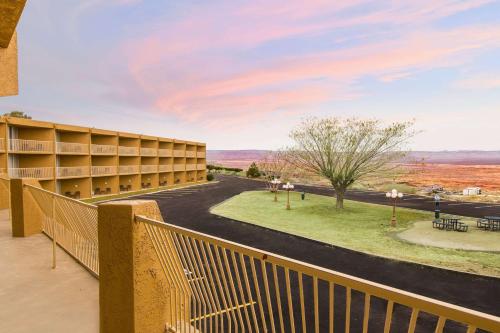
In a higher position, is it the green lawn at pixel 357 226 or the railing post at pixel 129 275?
the railing post at pixel 129 275

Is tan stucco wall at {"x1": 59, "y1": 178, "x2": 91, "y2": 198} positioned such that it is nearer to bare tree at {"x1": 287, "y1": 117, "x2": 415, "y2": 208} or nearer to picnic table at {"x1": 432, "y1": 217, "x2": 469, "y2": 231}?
bare tree at {"x1": 287, "y1": 117, "x2": 415, "y2": 208}

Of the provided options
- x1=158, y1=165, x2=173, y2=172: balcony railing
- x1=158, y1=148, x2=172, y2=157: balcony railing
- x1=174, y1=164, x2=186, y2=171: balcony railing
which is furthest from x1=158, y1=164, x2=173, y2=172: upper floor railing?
x1=174, y1=164, x2=186, y2=171: balcony railing

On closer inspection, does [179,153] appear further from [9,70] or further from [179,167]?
[9,70]

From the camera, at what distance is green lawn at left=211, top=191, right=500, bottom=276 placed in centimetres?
1630

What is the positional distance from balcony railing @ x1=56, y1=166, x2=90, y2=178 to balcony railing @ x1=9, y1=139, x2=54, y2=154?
2.42 meters

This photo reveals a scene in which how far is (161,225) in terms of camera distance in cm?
367

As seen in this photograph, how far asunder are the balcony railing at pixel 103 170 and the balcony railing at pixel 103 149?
68.3 inches

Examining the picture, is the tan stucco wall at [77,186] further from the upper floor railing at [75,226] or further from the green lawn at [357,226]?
the upper floor railing at [75,226]

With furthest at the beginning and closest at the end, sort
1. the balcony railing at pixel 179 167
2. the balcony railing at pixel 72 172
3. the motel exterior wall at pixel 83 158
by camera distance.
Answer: the balcony railing at pixel 179 167 < the balcony railing at pixel 72 172 < the motel exterior wall at pixel 83 158

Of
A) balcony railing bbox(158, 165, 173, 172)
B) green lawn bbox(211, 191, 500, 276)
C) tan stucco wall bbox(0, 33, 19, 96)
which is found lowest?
green lawn bbox(211, 191, 500, 276)

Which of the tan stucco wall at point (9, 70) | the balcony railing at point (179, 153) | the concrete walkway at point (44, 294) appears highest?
the tan stucco wall at point (9, 70)

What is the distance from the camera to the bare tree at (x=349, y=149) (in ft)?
103

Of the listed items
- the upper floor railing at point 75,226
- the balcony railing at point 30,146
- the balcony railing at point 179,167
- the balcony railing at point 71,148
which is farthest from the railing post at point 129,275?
the balcony railing at point 179,167

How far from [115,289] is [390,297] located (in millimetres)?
3663
